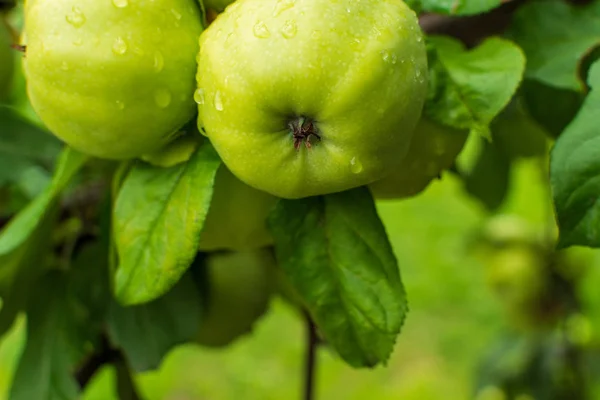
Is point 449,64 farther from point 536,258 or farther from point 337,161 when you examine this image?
point 536,258

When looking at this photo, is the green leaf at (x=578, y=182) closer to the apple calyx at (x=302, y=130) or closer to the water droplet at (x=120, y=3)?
the apple calyx at (x=302, y=130)

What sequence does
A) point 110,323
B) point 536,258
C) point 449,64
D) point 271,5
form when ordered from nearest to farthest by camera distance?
point 271,5
point 449,64
point 110,323
point 536,258

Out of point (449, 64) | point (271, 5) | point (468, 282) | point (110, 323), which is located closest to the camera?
point (271, 5)

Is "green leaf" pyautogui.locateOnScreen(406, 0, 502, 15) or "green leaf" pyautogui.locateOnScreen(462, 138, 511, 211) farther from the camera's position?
"green leaf" pyautogui.locateOnScreen(462, 138, 511, 211)

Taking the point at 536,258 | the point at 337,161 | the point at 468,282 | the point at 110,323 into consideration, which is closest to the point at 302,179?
the point at 337,161

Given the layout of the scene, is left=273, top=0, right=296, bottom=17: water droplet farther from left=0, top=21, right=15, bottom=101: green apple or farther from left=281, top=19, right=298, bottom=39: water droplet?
left=0, top=21, right=15, bottom=101: green apple

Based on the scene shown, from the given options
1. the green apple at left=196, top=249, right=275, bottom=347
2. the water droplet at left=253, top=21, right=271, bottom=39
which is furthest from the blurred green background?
the water droplet at left=253, top=21, right=271, bottom=39
